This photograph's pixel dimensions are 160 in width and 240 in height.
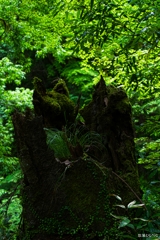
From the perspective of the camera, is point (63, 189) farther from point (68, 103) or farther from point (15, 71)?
point (15, 71)

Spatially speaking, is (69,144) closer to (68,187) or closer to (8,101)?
(68,187)

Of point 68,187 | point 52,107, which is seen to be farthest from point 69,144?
point 52,107

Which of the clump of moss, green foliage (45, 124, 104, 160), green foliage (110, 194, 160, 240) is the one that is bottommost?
green foliage (110, 194, 160, 240)

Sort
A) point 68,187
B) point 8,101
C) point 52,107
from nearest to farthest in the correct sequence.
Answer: point 68,187
point 52,107
point 8,101

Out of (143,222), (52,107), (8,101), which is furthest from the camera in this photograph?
(8,101)

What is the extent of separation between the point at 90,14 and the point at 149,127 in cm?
138

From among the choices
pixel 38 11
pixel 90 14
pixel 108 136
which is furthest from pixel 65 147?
pixel 38 11

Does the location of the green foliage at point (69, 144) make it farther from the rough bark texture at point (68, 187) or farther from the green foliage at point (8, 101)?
the green foliage at point (8, 101)

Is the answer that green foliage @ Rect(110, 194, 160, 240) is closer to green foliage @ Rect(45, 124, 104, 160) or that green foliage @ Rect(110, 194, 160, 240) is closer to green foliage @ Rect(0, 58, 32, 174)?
green foliage @ Rect(45, 124, 104, 160)

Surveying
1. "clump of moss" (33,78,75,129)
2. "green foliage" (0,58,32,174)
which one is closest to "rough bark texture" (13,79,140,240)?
"clump of moss" (33,78,75,129)

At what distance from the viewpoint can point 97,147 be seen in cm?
251

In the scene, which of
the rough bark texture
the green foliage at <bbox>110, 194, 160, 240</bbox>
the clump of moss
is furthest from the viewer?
the clump of moss

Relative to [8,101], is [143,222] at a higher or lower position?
lower

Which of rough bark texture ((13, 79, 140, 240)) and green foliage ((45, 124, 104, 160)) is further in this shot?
green foliage ((45, 124, 104, 160))
